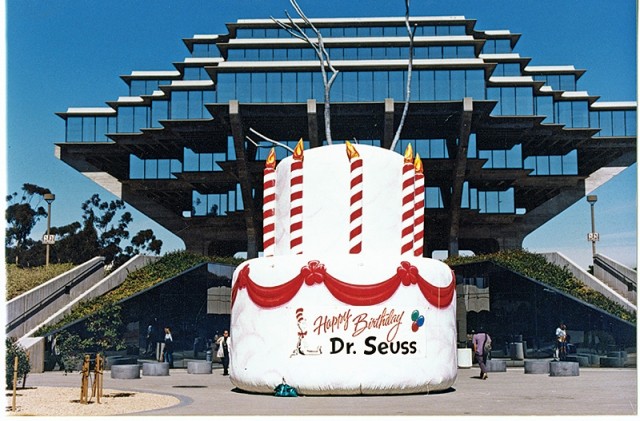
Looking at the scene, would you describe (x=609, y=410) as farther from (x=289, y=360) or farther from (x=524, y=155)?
(x=524, y=155)

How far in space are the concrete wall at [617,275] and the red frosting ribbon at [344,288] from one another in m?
22.4

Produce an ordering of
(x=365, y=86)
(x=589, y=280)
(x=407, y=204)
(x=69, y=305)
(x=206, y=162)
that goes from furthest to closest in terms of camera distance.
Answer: (x=206, y=162)
(x=365, y=86)
(x=589, y=280)
(x=69, y=305)
(x=407, y=204)

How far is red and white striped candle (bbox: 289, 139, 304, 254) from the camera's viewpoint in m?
21.2

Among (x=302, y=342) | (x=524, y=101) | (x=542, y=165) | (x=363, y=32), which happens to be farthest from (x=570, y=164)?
(x=302, y=342)

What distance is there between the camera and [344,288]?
20234 mm

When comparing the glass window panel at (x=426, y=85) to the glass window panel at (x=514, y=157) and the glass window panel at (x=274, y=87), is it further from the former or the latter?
the glass window panel at (x=274, y=87)

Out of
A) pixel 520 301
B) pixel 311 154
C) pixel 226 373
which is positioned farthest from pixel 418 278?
pixel 520 301

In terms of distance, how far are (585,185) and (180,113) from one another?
83.4 feet

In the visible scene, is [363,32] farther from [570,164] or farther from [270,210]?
[270,210]

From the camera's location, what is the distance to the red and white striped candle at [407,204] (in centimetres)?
2145

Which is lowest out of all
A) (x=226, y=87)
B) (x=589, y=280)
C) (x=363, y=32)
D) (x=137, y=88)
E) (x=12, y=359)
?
(x=12, y=359)

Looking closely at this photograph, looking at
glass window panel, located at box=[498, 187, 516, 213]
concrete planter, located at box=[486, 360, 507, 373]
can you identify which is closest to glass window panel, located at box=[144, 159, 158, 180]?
glass window panel, located at box=[498, 187, 516, 213]

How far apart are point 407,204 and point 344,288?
2692 mm

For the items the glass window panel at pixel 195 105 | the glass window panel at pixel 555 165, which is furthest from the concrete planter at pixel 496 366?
the glass window panel at pixel 195 105
